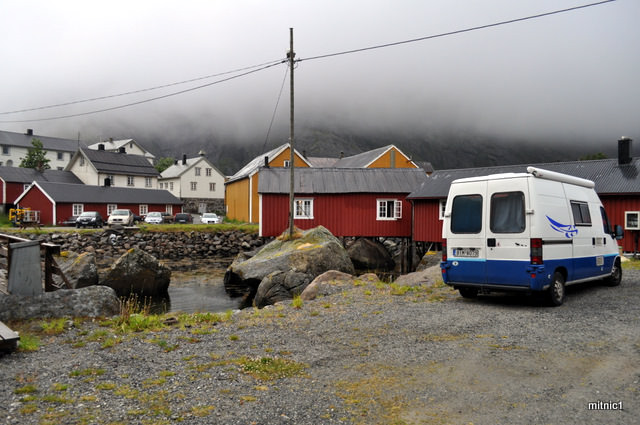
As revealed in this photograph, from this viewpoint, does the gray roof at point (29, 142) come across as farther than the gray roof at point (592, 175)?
Yes

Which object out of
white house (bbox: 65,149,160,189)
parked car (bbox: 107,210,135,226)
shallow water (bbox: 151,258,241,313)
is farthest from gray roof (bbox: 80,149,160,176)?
shallow water (bbox: 151,258,241,313)

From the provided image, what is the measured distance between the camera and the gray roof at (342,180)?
32188mm

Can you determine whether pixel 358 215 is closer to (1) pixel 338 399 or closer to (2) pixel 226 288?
(2) pixel 226 288

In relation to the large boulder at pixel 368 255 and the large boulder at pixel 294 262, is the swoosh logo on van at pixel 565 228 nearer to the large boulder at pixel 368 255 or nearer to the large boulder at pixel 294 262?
the large boulder at pixel 294 262

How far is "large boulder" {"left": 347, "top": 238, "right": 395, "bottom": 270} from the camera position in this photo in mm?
30375

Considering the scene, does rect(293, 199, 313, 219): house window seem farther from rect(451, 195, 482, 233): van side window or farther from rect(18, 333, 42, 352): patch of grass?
rect(18, 333, 42, 352): patch of grass

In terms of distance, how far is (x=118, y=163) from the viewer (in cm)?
6469

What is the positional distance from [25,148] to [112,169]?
43.2m

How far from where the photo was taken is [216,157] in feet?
623

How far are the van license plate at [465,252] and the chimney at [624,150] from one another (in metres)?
20.3

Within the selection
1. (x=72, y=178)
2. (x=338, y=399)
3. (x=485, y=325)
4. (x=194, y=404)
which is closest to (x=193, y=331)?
(x=194, y=404)

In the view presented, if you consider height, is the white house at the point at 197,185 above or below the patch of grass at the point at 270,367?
above

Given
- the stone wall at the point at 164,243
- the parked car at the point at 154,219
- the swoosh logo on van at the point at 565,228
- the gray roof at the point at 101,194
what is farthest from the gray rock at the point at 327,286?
the gray roof at the point at 101,194

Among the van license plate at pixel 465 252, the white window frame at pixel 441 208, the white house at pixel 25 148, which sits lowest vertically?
the van license plate at pixel 465 252
